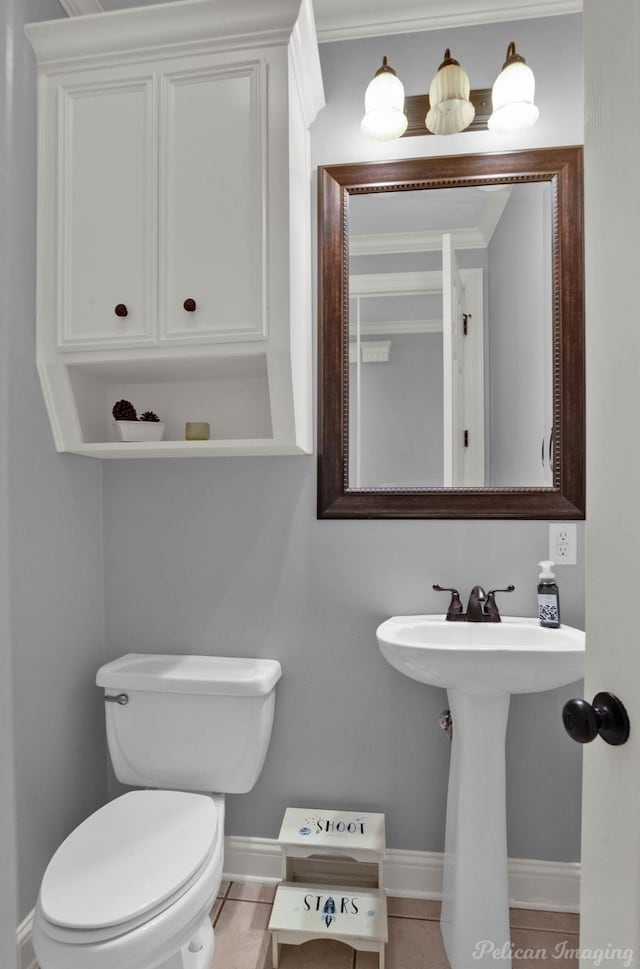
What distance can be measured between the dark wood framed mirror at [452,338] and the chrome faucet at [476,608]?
23 cm

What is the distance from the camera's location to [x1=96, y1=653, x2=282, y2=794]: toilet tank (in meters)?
1.63

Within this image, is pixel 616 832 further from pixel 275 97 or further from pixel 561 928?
pixel 275 97

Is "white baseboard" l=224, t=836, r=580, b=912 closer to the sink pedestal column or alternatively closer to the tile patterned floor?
the tile patterned floor

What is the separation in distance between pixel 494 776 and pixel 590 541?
97cm

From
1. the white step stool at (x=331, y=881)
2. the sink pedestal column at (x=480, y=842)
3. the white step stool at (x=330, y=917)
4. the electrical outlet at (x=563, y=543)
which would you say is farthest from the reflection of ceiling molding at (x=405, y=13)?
the white step stool at (x=330, y=917)

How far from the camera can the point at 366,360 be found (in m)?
1.79

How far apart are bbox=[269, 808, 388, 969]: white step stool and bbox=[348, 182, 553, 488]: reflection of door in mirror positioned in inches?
39.0

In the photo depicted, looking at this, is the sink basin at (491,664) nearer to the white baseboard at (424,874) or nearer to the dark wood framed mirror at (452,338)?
the dark wood framed mirror at (452,338)

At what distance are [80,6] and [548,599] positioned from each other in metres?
2.19

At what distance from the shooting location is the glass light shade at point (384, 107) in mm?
1641

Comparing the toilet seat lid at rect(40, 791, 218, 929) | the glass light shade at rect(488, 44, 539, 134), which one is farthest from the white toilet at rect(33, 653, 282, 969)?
the glass light shade at rect(488, 44, 539, 134)

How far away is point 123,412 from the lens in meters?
1.69

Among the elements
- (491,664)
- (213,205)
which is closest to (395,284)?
(213,205)

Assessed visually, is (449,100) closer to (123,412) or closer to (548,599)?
(123,412)
